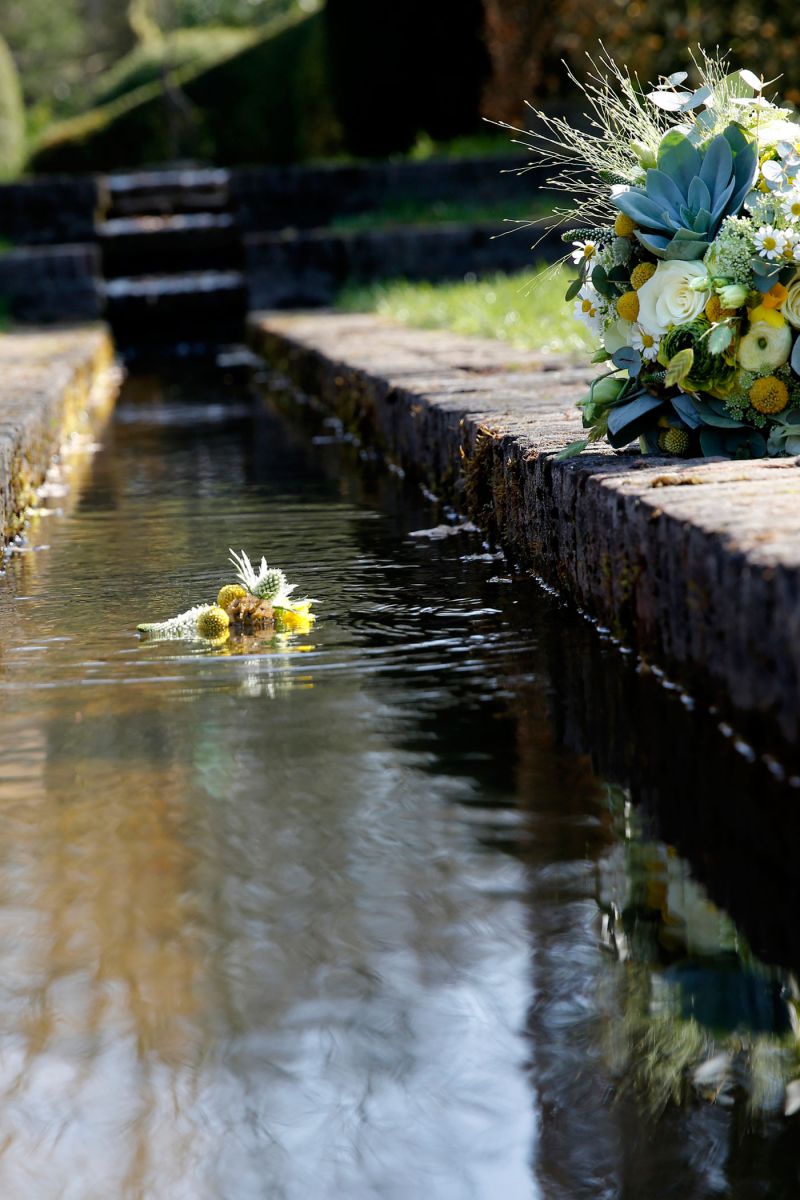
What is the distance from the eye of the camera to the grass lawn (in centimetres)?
686

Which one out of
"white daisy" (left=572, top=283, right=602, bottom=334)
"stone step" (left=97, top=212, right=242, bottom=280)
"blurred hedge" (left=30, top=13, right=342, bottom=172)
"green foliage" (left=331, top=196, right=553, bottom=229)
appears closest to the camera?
"white daisy" (left=572, top=283, right=602, bottom=334)

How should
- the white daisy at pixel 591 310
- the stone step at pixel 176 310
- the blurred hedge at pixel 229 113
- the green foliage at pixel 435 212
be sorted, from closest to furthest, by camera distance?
the white daisy at pixel 591 310
the green foliage at pixel 435 212
the stone step at pixel 176 310
the blurred hedge at pixel 229 113

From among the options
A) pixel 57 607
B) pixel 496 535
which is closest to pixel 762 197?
pixel 496 535

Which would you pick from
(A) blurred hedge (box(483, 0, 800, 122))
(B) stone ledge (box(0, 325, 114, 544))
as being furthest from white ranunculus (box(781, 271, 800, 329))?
(A) blurred hedge (box(483, 0, 800, 122))

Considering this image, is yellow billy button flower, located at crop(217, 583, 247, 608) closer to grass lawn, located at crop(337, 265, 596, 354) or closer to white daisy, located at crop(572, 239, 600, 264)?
white daisy, located at crop(572, 239, 600, 264)

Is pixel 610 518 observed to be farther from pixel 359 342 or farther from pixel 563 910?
pixel 359 342

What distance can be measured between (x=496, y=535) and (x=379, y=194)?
998 cm

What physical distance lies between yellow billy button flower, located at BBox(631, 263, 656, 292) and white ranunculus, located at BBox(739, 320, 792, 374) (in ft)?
0.82

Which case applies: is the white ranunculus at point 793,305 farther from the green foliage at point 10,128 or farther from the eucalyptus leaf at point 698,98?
the green foliage at point 10,128

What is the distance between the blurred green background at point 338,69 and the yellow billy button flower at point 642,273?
9.27 metres

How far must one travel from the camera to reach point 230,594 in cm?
342


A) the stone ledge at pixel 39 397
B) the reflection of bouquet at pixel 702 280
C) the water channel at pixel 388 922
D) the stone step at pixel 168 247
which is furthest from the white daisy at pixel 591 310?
the stone step at pixel 168 247

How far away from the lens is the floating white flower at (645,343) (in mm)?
3291

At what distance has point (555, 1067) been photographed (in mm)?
1649
